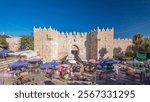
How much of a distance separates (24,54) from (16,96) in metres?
11.3

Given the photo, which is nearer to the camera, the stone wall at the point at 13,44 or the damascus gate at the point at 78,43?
the damascus gate at the point at 78,43

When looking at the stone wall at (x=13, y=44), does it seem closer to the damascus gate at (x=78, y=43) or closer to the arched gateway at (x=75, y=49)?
the damascus gate at (x=78, y=43)

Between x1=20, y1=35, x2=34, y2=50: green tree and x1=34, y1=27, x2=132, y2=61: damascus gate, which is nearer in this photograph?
x1=34, y1=27, x2=132, y2=61: damascus gate

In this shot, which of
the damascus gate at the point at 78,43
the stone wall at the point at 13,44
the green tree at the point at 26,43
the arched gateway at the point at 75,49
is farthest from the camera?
the stone wall at the point at 13,44

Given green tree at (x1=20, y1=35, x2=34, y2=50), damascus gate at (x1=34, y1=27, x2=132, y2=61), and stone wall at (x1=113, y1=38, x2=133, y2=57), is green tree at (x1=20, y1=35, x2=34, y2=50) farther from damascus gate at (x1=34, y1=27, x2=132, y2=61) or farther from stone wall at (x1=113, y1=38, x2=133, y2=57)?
stone wall at (x1=113, y1=38, x2=133, y2=57)

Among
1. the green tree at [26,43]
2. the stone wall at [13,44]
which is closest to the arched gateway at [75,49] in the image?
the green tree at [26,43]

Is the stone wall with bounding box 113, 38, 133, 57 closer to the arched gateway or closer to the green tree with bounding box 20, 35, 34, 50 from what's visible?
the arched gateway

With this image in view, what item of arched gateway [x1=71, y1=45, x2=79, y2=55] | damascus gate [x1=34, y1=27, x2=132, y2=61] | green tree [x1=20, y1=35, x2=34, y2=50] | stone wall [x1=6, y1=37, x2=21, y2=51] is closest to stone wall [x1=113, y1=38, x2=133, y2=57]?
damascus gate [x1=34, y1=27, x2=132, y2=61]

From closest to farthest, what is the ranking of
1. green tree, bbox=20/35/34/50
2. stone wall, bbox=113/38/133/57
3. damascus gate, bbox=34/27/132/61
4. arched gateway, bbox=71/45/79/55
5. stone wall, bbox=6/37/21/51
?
damascus gate, bbox=34/27/132/61, stone wall, bbox=113/38/133/57, arched gateway, bbox=71/45/79/55, green tree, bbox=20/35/34/50, stone wall, bbox=6/37/21/51

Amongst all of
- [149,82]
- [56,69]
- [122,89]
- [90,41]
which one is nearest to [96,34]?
[90,41]

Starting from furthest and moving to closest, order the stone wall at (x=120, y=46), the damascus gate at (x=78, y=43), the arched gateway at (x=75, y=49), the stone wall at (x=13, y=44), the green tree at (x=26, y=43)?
the stone wall at (x=13, y=44) → the green tree at (x=26, y=43) → the arched gateway at (x=75, y=49) → the stone wall at (x=120, y=46) → the damascus gate at (x=78, y=43)

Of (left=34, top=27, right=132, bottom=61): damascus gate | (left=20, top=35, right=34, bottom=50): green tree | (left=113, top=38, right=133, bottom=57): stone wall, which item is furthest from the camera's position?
(left=20, top=35, right=34, bottom=50): green tree

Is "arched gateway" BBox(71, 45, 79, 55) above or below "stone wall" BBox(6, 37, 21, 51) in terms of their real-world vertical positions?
below

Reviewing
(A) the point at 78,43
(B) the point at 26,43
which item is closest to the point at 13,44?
(B) the point at 26,43
